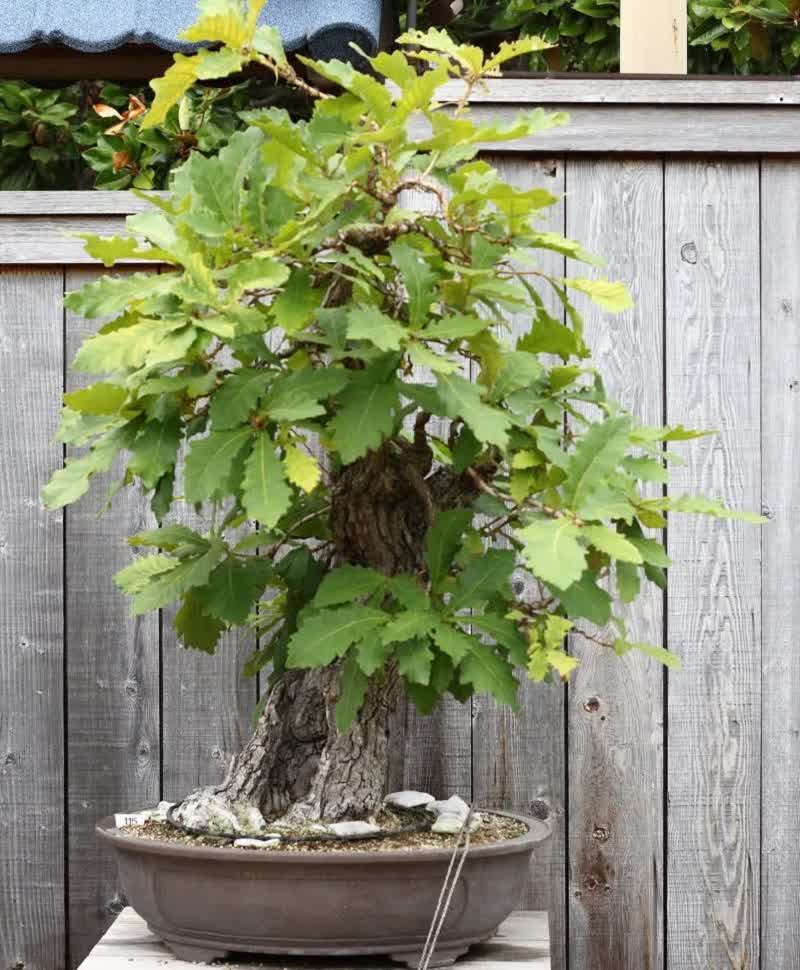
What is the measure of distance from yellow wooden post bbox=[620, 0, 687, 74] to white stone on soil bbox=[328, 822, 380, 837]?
3.92ft

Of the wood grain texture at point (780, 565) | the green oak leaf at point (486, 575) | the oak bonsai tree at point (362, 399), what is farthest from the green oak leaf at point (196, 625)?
the wood grain texture at point (780, 565)

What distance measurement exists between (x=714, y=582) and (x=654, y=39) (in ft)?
2.70

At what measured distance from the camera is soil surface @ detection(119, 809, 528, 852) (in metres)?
1.57

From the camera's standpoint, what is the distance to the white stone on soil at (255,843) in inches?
61.5

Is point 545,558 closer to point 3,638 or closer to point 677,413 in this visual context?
point 677,413

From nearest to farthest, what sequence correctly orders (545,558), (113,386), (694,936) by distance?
1. (545,558)
2. (113,386)
3. (694,936)

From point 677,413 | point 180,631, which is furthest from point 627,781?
point 180,631

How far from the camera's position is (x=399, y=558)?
1.69 metres

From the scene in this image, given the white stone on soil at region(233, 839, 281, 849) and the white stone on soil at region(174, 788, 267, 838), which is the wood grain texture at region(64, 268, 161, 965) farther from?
the white stone on soil at region(233, 839, 281, 849)

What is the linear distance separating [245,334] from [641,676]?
0.89 m

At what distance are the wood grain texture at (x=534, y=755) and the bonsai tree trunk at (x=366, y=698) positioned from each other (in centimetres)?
38

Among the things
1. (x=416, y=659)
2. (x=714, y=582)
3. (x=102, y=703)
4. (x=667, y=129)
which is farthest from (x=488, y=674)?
(x=667, y=129)

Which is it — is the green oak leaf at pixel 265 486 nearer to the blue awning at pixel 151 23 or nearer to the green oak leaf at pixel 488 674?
the green oak leaf at pixel 488 674

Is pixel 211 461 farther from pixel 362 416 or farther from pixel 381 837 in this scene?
pixel 381 837
